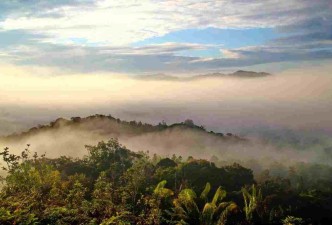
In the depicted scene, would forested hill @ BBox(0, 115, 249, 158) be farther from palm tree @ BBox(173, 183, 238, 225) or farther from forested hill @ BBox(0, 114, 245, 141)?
palm tree @ BBox(173, 183, 238, 225)

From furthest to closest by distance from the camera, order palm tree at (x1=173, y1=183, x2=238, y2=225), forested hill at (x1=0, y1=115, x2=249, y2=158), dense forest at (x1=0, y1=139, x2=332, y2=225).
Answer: forested hill at (x1=0, y1=115, x2=249, y2=158) → palm tree at (x1=173, y1=183, x2=238, y2=225) → dense forest at (x1=0, y1=139, x2=332, y2=225)

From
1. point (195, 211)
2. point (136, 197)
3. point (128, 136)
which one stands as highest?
point (195, 211)

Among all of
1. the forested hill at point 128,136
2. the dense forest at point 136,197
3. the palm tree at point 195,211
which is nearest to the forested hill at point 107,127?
the forested hill at point 128,136

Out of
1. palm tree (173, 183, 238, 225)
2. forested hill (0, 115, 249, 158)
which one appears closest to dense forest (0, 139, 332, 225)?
palm tree (173, 183, 238, 225)

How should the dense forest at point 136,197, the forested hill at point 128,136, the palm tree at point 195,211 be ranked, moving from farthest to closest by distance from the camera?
1. the forested hill at point 128,136
2. the palm tree at point 195,211
3. the dense forest at point 136,197

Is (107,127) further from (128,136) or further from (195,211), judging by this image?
(195,211)

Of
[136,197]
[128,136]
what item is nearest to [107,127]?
[128,136]

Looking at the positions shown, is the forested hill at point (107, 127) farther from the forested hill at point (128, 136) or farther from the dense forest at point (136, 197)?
the dense forest at point (136, 197)

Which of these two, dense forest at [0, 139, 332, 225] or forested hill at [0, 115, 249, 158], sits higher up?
dense forest at [0, 139, 332, 225]
